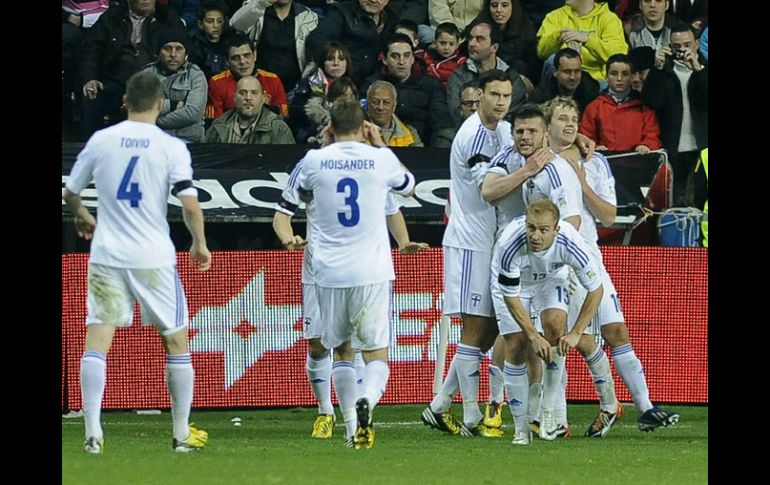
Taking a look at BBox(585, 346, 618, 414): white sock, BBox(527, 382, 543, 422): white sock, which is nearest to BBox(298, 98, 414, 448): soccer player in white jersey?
BBox(527, 382, 543, 422): white sock

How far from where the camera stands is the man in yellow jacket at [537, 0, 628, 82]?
17125 mm

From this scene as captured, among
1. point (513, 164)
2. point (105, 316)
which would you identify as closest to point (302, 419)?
point (513, 164)

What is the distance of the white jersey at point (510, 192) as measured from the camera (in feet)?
38.3

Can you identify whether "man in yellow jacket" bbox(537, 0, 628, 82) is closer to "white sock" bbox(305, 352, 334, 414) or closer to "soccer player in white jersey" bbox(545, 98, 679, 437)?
"soccer player in white jersey" bbox(545, 98, 679, 437)

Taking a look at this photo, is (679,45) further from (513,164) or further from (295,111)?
(513,164)

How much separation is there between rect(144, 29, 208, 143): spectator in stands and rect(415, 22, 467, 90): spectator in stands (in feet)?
8.03

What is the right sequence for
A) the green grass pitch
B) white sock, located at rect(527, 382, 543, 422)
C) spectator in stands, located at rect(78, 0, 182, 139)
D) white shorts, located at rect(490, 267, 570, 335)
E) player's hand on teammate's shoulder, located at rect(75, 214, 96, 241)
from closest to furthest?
1. the green grass pitch
2. player's hand on teammate's shoulder, located at rect(75, 214, 96, 241)
3. white shorts, located at rect(490, 267, 570, 335)
4. white sock, located at rect(527, 382, 543, 422)
5. spectator in stands, located at rect(78, 0, 182, 139)

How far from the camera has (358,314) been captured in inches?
416

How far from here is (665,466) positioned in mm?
9953

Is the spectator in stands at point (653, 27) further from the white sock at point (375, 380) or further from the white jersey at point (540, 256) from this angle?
the white sock at point (375, 380)

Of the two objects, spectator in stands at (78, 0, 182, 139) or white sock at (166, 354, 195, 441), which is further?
spectator in stands at (78, 0, 182, 139)

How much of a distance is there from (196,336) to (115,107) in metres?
3.06

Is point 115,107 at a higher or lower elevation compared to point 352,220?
higher

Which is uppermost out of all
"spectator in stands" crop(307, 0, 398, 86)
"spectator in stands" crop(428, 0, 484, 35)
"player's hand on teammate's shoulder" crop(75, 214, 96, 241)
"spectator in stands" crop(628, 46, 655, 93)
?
"spectator in stands" crop(428, 0, 484, 35)
